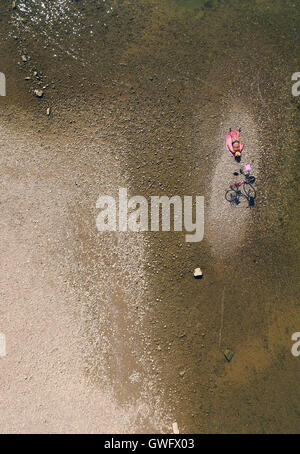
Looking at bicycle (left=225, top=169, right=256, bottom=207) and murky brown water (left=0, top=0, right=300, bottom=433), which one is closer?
murky brown water (left=0, top=0, right=300, bottom=433)

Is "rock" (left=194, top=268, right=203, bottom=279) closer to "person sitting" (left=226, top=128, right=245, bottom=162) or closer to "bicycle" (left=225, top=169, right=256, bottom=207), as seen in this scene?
"bicycle" (left=225, top=169, right=256, bottom=207)

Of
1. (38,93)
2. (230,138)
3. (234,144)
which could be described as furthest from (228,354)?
(38,93)

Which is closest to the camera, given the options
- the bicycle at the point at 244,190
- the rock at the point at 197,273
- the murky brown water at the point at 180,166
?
the murky brown water at the point at 180,166

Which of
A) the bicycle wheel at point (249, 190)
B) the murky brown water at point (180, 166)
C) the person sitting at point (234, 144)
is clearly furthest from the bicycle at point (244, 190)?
the person sitting at point (234, 144)

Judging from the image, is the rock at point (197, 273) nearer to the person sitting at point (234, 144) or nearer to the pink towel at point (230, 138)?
the person sitting at point (234, 144)

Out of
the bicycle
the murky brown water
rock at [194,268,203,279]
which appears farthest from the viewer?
the bicycle

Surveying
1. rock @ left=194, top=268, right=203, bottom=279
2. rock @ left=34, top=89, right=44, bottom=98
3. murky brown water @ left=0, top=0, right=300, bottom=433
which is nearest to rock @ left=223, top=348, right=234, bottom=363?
murky brown water @ left=0, top=0, right=300, bottom=433

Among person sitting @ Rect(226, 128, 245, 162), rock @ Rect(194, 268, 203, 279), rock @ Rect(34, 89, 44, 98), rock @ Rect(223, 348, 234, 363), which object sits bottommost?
rock @ Rect(223, 348, 234, 363)
